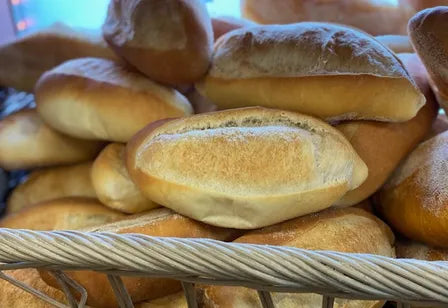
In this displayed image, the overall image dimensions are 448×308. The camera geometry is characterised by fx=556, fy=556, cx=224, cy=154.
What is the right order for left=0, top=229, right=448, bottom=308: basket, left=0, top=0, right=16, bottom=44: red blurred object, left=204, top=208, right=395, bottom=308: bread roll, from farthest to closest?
left=0, top=0, right=16, bottom=44: red blurred object, left=204, top=208, right=395, bottom=308: bread roll, left=0, top=229, right=448, bottom=308: basket

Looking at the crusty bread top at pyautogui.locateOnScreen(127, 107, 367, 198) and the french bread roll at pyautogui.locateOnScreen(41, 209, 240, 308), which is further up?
the crusty bread top at pyautogui.locateOnScreen(127, 107, 367, 198)

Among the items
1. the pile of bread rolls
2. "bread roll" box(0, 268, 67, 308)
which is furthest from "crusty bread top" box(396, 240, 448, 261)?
"bread roll" box(0, 268, 67, 308)

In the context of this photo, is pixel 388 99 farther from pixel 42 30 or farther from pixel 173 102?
pixel 42 30

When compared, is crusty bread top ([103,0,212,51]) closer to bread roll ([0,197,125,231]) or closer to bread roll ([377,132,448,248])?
bread roll ([0,197,125,231])

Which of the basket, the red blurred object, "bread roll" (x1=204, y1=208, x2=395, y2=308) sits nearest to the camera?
the basket

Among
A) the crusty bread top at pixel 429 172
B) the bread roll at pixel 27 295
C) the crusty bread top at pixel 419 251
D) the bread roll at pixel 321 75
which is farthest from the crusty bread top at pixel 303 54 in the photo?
the bread roll at pixel 27 295

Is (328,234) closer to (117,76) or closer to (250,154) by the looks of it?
(250,154)

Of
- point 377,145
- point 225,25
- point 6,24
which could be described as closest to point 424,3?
point 377,145
